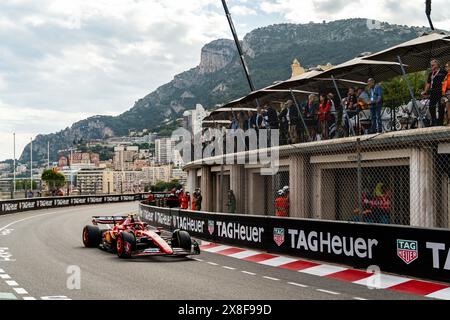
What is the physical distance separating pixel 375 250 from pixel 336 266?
1.19 metres

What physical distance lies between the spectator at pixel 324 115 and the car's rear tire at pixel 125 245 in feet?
21.1

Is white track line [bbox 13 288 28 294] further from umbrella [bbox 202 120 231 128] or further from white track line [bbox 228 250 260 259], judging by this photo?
umbrella [bbox 202 120 231 128]

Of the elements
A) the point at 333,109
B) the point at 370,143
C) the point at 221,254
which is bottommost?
the point at 221,254

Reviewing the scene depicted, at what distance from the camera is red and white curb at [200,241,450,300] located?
1005 centimetres

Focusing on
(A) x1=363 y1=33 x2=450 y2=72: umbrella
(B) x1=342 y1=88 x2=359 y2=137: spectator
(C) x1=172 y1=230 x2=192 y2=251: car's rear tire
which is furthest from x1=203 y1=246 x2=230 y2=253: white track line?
(A) x1=363 y1=33 x2=450 y2=72: umbrella

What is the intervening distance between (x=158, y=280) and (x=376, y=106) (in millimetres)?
7328

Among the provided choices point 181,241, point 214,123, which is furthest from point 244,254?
point 214,123

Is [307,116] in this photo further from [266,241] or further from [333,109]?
[266,241]

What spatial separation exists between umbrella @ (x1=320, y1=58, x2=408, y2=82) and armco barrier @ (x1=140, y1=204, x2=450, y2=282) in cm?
489

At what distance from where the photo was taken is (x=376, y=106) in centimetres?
1498

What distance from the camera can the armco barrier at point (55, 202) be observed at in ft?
128
